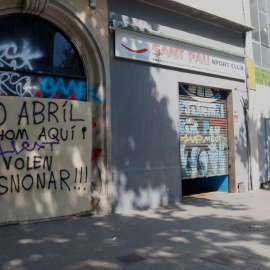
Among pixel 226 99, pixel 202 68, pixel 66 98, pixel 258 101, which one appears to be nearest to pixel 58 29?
pixel 66 98

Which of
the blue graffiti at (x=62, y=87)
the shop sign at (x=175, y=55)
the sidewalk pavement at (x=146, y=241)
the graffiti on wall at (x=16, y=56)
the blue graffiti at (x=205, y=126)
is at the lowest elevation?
the sidewalk pavement at (x=146, y=241)

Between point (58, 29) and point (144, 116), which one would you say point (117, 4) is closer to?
point (58, 29)

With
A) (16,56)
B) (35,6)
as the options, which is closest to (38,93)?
(16,56)

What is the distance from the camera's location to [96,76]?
320 inches

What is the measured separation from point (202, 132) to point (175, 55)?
105 inches

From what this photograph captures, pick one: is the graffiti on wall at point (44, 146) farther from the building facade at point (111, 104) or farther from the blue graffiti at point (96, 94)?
the blue graffiti at point (96, 94)

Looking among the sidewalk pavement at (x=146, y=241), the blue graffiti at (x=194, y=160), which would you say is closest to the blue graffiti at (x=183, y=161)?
the blue graffiti at (x=194, y=160)

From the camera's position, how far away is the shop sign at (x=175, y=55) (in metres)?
8.51

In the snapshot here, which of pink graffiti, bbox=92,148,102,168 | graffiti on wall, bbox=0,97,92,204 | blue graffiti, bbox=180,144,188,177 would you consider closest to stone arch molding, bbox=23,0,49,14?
graffiti on wall, bbox=0,97,92,204

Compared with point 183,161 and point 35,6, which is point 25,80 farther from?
point 183,161

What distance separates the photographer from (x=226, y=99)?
11.5 metres

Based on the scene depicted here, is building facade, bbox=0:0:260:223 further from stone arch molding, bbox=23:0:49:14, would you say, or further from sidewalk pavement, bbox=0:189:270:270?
sidewalk pavement, bbox=0:189:270:270

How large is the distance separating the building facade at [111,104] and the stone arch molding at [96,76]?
0.03 metres

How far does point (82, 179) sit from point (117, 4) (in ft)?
15.2
